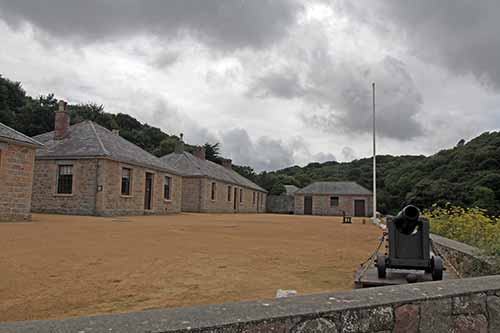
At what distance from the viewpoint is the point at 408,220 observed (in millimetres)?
4258

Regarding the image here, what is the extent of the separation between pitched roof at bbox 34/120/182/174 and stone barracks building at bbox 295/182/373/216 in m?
22.2

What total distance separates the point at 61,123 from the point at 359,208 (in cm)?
2916

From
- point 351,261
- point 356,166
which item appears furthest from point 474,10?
point 356,166

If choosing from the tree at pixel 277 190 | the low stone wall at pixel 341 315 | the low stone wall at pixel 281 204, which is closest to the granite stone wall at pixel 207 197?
the low stone wall at pixel 281 204

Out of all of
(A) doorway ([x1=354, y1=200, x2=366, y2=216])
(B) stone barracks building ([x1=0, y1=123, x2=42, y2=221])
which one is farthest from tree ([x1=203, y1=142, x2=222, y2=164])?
(B) stone barracks building ([x1=0, y1=123, x2=42, y2=221])

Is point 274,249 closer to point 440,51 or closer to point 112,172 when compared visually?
point 440,51

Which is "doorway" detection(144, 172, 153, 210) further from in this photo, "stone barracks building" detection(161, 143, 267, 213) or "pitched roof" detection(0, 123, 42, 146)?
"pitched roof" detection(0, 123, 42, 146)

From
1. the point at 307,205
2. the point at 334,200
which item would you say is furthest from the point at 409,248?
the point at 307,205

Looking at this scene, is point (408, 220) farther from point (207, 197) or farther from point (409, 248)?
point (207, 197)

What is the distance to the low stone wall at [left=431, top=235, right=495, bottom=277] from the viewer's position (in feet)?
13.9

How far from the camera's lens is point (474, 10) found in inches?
375

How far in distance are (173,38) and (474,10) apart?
29.2 ft

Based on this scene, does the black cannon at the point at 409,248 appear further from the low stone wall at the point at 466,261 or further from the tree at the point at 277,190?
the tree at the point at 277,190

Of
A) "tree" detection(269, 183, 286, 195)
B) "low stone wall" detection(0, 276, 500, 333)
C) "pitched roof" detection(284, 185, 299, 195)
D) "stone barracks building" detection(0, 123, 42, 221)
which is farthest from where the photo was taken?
"pitched roof" detection(284, 185, 299, 195)
